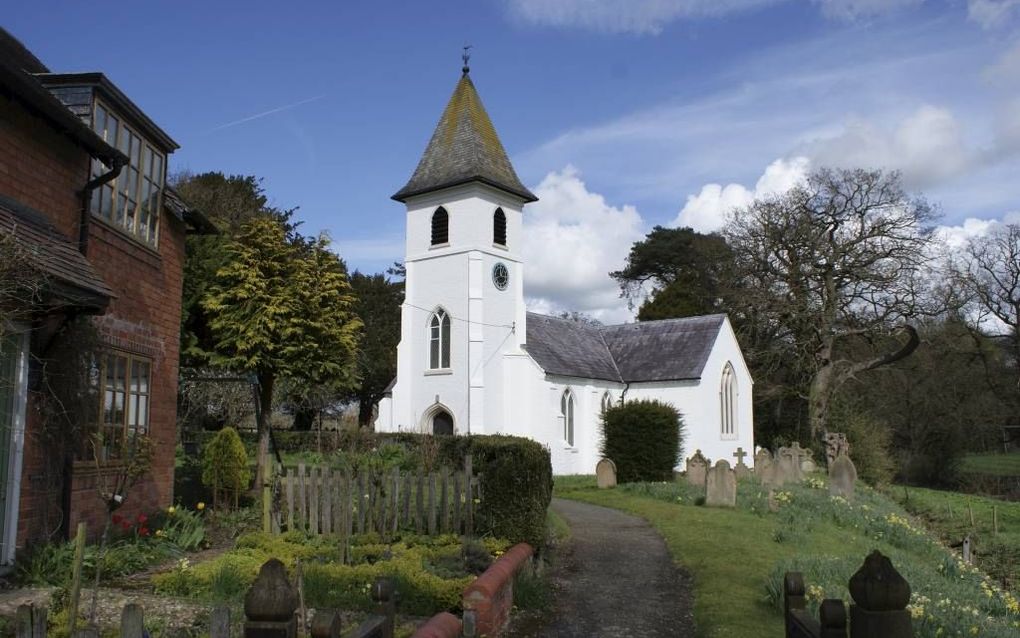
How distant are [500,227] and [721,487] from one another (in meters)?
17.6

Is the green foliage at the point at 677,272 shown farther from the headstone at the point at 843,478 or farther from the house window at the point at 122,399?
A: the house window at the point at 122,399

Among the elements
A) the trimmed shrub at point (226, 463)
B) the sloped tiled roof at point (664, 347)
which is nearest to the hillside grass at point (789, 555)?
the trimmed shrub at point (226, 463)

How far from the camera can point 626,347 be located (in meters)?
39.2

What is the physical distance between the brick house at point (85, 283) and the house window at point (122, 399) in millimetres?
24

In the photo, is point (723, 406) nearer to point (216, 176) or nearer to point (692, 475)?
point (692, 475)

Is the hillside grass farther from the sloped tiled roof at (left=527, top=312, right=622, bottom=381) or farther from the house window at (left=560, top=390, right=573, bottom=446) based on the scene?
the sloped tiled roof at (left=527, top=312, right=622, bottom=381)

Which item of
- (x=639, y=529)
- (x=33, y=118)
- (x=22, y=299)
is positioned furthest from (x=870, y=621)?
(x=639, y=529)

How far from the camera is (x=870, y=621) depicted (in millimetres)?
3475

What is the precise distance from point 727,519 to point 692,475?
7432mm

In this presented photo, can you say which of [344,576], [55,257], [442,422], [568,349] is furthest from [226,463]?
[568,349]

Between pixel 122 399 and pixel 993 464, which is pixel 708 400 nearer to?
pixel 993 464

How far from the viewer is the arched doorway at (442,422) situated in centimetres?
3256

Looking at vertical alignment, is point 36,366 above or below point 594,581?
above

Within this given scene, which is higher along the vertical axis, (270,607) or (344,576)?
(270,607)
